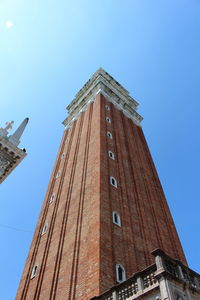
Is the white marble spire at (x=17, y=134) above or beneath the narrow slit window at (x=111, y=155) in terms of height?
beneath

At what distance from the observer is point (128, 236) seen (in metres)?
14.9

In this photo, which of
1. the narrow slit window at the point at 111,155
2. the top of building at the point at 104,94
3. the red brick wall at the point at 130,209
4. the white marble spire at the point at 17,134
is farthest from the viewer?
the top of building at the point at 104,94

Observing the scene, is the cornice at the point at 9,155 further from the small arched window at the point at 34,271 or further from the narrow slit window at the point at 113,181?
the narrow slit window at the point at 113,181

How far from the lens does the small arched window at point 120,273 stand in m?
12.3

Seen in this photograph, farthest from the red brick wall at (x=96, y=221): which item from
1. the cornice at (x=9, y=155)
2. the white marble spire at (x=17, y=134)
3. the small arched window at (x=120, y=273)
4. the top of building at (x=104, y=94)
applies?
the top of building at (x=104, y=94)

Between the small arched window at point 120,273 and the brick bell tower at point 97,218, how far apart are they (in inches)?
1.3

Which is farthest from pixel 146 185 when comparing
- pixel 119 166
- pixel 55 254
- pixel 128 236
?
pixel 55 254

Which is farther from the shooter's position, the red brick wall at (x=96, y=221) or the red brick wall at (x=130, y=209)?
Result: the red brick wall at (x=130, y=209)

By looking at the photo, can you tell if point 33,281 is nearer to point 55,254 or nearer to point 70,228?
point 55,254

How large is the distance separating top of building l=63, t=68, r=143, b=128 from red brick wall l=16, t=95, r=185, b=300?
607 cm

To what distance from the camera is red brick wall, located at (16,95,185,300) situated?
12835mm

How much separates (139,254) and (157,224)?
3860mm

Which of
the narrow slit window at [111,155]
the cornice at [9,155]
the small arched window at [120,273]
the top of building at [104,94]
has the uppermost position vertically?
the top of building at [104,94]

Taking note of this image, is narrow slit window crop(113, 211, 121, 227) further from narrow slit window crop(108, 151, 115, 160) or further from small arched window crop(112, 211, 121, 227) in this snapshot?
narrow slit window crop(108, 151, 115, 160)
